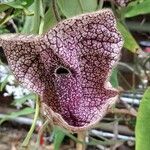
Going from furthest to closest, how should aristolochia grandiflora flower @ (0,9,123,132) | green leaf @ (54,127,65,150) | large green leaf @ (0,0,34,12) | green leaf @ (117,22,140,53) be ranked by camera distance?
green leaf @ (54,127,65,150) < green leaf @ (117,22,140,53) < large green leaf @ (0,0,34,12) < aristolochia grandiflora flower @ (0,9,123,132)

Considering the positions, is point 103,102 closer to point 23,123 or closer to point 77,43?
point 77,43

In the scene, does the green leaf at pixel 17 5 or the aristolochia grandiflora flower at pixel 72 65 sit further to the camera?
the green leaf at pixel 17 5

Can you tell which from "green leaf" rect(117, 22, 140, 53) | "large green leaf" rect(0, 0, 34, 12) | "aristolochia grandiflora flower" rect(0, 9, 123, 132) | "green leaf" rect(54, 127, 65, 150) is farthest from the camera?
"green leaf" rect(54, 127, 65, 150)

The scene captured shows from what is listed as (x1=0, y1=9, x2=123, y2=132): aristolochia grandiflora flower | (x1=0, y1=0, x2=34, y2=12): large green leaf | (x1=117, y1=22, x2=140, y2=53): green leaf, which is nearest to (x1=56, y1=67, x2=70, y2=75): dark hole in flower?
(x1=0, y1=9, x2=123, y2=132): aristolochia grandiflora flower

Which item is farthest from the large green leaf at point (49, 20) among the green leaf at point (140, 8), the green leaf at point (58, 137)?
the green leaf at point (58, 137)

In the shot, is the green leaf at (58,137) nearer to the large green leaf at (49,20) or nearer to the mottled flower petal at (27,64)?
the large green leaf at (49,20)

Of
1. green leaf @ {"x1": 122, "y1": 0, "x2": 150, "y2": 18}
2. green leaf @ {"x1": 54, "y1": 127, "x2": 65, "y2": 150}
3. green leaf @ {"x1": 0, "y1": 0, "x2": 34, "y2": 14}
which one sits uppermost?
green leaf @ {"x1": 0, "y1": 0, "x2": 34, "y2": 14}

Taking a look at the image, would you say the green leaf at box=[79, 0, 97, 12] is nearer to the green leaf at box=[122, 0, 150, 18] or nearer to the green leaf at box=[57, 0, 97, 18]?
the green leaf at box=[57, 0, 97, 18]

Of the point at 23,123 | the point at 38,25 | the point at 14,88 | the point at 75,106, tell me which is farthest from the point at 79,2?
the point at 23,123
